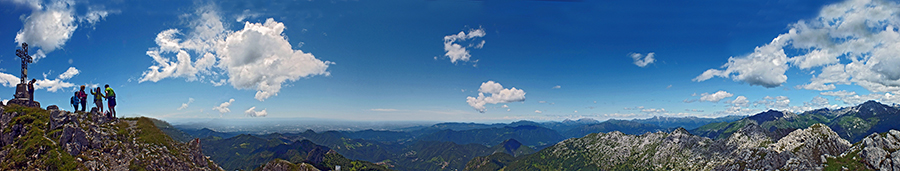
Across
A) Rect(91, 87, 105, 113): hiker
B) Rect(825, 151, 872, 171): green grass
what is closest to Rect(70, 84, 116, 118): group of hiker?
Rect(91, 87, 105, 113): hiker

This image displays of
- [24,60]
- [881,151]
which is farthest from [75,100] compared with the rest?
[881,151]

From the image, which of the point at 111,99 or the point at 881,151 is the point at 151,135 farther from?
the point at 881,151

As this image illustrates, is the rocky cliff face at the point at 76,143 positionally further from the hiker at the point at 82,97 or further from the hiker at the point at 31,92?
the hiker at the point at 31,92

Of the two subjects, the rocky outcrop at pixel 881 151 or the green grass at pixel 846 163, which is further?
the green grass at pixel 846 163

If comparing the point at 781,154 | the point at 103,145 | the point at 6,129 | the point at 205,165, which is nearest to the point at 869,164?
the point at 781,154

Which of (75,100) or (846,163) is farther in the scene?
(846,163)

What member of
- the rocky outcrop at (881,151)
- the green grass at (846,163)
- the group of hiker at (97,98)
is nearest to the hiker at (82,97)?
the group of hiker at (97,98)

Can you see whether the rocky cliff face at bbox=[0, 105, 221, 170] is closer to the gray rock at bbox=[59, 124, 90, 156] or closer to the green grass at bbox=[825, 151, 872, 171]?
the gray rock at bbox=[59, 124, 90, 156]

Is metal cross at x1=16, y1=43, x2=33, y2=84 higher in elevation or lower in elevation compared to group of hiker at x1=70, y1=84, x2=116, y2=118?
higher
